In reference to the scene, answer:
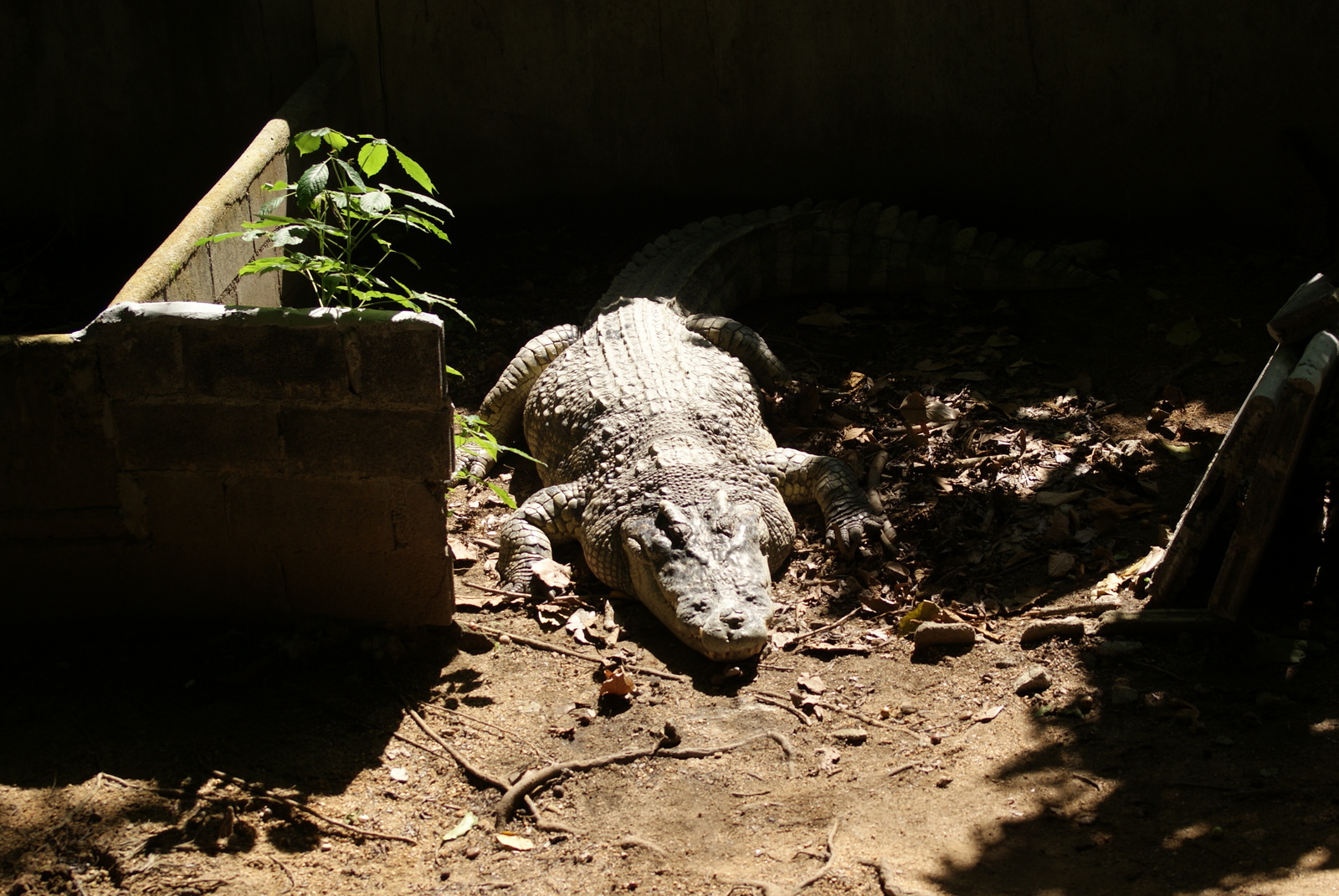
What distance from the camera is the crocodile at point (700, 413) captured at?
177 inches

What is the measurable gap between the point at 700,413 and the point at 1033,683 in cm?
228

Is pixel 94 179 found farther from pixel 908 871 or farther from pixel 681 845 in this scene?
pixel 908 871

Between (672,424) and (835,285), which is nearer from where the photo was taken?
(672,424)

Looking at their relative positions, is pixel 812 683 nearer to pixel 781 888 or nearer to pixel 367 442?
pixel 781 888

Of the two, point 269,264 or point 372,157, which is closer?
point 269,264

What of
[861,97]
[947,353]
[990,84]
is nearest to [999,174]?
[990,84]

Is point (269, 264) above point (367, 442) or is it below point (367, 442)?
above

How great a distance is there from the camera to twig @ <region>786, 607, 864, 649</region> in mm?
4250

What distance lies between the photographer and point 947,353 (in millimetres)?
6324

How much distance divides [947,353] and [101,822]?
16.1ft

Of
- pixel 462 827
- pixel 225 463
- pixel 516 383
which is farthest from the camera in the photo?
pixel 516 383

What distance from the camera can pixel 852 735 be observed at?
359cm

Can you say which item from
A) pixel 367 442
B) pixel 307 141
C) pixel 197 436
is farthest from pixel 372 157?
pixel 197 436

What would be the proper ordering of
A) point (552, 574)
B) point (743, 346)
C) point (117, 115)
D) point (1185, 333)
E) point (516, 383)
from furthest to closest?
point (117, 115)
point (743, 346)
point (516, 383)
point (1185, 333)
point (552, 574)
